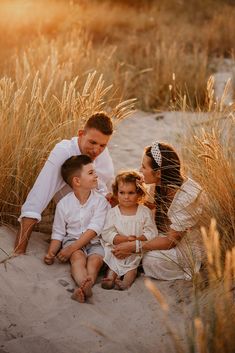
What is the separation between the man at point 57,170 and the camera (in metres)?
3.40

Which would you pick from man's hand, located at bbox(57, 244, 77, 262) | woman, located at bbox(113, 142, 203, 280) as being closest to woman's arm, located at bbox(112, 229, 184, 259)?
woman, located at bbox(113, 142, 203, 280)

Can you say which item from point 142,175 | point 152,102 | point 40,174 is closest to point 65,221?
point 40,174

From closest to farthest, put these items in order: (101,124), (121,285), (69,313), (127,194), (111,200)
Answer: (69,313)
(121,285)
(127,194)
(101,124)
(111,200)

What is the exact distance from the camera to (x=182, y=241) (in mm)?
3242

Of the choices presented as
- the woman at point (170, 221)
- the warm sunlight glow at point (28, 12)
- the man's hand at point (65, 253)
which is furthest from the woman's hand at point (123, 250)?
the warm sunlight glow at point (28, 12)

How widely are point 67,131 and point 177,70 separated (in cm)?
347

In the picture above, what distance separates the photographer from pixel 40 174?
3527mm

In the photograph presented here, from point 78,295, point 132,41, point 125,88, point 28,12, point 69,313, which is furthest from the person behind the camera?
point 28,12

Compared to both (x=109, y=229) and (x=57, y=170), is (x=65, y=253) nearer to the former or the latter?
(x=109, y=229)

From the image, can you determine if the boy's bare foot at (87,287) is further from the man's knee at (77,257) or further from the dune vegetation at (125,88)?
the dune vegetation at (125,88)

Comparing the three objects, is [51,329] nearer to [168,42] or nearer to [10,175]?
[10,175]

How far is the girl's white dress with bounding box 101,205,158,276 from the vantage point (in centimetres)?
340

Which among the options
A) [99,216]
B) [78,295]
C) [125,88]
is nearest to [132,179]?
[99,216]

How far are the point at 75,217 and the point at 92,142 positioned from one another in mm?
470
